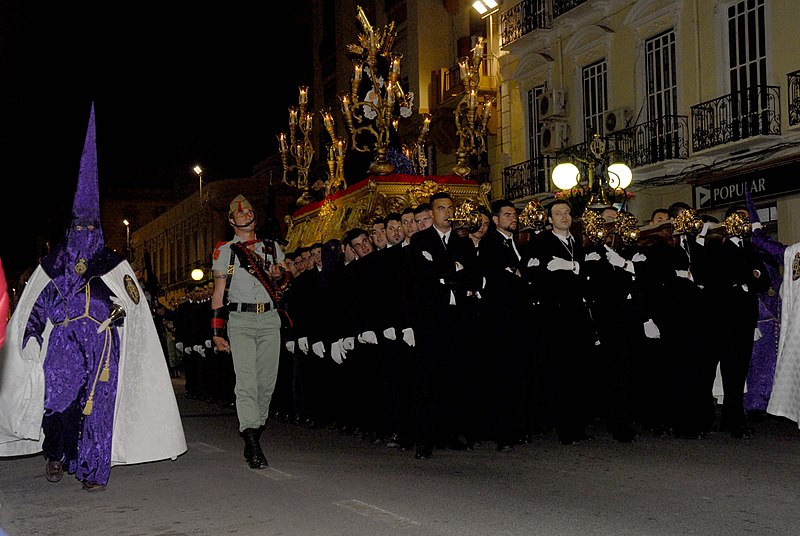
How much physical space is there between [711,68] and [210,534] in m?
18.2

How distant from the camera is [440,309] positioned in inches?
360

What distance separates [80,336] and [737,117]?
52.5ft

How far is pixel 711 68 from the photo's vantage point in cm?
2170

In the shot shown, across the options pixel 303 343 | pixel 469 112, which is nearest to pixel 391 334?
pixel 303 343

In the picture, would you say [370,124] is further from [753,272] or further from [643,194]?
[643,194]

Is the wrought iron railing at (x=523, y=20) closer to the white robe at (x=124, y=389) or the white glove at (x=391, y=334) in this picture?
the white glove at (x=391, y=334)

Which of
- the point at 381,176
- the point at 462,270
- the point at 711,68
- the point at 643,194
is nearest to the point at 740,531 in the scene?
the point at 462,270

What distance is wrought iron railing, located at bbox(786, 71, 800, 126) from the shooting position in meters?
19.5

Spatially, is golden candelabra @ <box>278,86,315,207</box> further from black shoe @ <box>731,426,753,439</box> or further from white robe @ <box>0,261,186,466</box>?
white robe @ <box>0,261,186,466</box>

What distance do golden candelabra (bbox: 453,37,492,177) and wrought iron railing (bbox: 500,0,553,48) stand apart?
11.5 metres

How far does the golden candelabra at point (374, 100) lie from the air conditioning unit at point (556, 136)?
33.6ft

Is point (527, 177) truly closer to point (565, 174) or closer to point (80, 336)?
point (565, 174)

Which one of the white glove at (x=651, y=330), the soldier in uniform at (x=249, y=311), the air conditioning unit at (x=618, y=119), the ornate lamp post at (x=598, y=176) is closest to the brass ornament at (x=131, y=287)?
the soldier in uniform at (x=249, y=311)

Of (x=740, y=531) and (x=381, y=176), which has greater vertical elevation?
(x=381, y=176)
